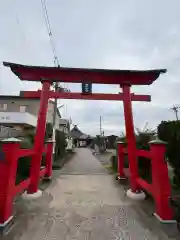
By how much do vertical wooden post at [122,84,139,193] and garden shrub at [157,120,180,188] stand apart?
0.89 meters

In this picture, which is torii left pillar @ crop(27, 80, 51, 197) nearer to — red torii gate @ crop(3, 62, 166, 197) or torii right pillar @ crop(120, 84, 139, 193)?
red torii gate @ crop(3, 62, 166, 197)

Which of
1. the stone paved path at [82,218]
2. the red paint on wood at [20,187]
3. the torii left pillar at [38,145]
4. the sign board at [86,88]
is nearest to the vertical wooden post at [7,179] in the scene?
the red paint on wood at [20,187]

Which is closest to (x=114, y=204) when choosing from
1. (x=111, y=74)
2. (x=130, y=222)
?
(x=130, y=222)

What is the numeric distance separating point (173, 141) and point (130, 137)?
1092 millimetres

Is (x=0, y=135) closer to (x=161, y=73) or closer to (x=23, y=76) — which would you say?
(x=23, y=76)

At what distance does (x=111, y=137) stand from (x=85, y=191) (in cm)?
2722

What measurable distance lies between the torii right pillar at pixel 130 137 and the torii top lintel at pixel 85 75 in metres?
0.30

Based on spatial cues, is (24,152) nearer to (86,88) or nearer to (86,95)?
(86,95)

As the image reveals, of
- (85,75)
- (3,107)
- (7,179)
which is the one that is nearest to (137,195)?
(7,179)

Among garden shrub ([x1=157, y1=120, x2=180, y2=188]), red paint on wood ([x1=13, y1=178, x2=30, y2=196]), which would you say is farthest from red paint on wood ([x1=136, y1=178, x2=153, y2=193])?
red paint on wood ([x1=13, y1=178, x2=30, y2=196])

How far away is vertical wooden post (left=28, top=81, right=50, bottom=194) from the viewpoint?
454 cm

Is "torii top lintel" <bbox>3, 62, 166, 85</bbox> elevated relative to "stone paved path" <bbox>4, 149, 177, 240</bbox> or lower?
elevated

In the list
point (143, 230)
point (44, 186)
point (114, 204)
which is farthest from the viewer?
point (44, 186)

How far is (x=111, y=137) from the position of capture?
32000 millimetres
